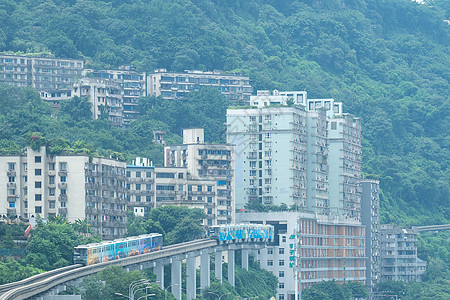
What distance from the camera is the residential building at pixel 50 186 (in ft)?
533

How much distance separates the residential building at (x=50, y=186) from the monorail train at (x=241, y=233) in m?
19.2

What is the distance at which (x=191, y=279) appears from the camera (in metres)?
164

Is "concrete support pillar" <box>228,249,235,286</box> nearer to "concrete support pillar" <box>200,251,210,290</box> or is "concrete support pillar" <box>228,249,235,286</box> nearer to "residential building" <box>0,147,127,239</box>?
"concrete support pillar" <box>200,251,210,290</box>

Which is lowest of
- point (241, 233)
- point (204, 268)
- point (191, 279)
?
point (191, 279)

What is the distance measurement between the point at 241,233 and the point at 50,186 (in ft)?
109

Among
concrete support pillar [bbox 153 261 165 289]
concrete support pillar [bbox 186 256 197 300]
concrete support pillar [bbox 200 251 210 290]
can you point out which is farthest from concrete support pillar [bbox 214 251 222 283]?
concrete support pillar [bbox 153 261 165 289]

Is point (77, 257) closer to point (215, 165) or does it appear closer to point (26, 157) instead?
point (26, 157)

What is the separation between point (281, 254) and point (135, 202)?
83.7 feet

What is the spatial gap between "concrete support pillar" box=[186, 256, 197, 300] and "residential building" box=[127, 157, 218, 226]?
21.6 m

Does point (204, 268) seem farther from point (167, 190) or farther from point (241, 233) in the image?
point (167, 190)

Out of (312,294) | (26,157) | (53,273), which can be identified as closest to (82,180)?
(26,157)

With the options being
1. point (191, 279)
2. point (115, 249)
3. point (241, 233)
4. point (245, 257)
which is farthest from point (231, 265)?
point (115, 249)

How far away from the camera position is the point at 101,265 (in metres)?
137

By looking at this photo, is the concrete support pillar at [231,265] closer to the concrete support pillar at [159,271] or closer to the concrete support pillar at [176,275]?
the concrete support pillar at [176,275]
